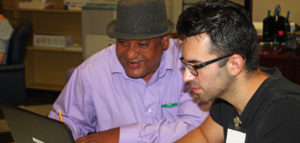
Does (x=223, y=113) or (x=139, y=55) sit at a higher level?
(x=139, y=55)

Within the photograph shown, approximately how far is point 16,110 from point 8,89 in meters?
2.76

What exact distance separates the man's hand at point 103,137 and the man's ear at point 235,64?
58cm

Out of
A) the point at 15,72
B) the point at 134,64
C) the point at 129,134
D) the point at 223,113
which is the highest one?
the point at 134,64

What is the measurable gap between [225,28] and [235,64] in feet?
0.41

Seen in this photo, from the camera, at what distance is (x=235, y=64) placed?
122 centimetres

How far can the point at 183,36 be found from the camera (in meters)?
1.28

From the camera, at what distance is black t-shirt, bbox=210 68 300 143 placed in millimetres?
1064

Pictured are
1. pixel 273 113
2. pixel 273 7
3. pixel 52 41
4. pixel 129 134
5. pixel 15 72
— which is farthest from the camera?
pixel 52 41

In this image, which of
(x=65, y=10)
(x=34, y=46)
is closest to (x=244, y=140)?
(x=65, y=10)

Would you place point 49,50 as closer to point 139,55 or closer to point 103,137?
point 139,55

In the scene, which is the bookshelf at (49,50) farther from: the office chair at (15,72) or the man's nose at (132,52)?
the man's nose at (132,52)

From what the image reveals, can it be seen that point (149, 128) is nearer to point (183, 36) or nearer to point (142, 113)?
point (142, 113)

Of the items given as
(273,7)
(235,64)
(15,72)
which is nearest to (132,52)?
(235,64)

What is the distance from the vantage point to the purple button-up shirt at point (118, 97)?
1.77m
